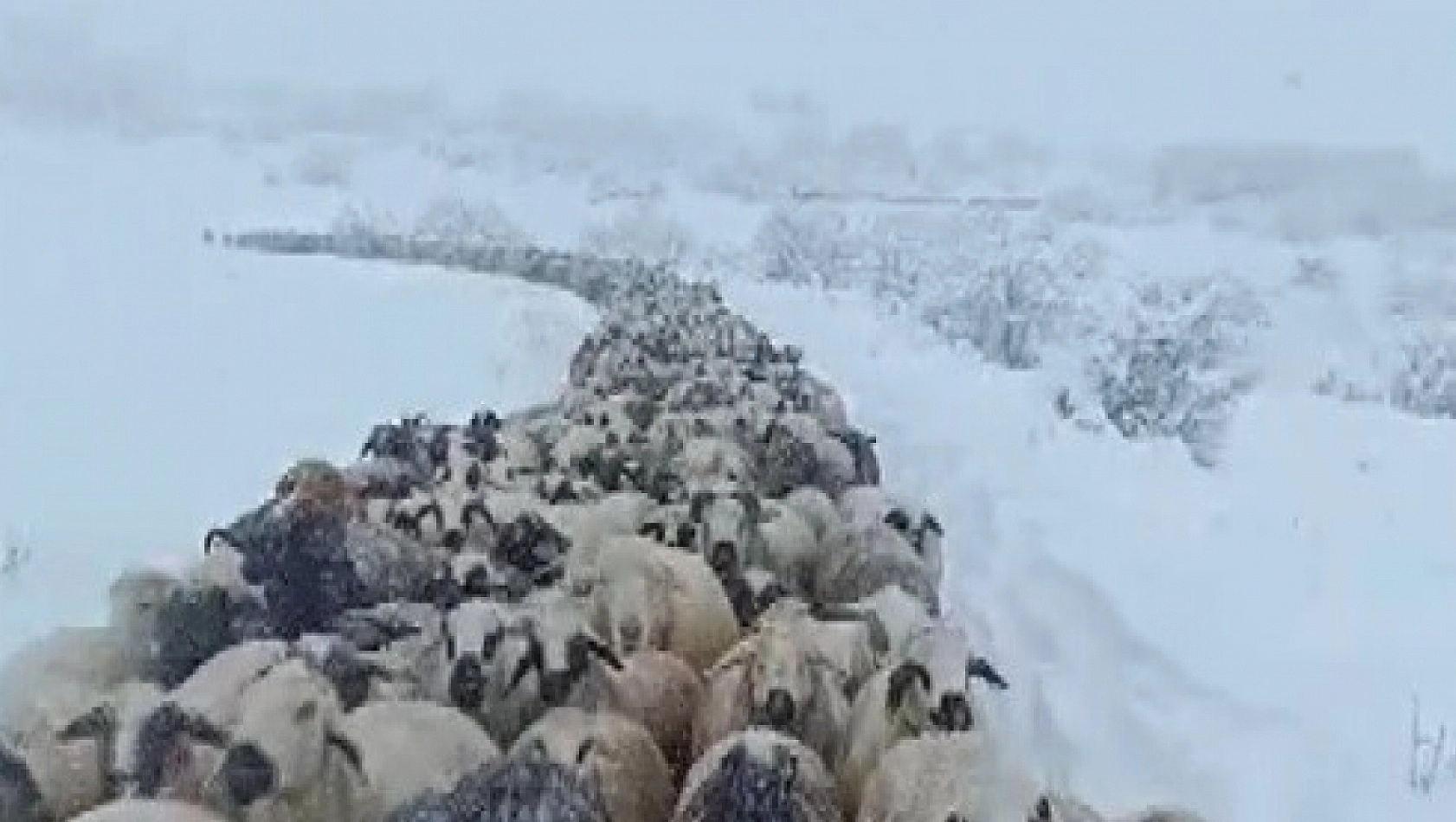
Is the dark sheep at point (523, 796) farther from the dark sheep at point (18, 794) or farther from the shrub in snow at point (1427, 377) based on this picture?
the shrub in snow at point (1427, 377)

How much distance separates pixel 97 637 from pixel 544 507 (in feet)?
4.62

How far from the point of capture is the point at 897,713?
13.2ft

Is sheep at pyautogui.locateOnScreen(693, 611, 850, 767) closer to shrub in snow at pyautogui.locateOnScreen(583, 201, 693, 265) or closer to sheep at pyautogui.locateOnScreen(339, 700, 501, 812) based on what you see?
sheep at pyautogui.locateOnScreen(339, 700, 501, 812)

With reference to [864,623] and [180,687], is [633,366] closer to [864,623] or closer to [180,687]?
[864,623]

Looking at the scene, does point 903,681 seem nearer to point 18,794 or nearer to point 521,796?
point 521,796

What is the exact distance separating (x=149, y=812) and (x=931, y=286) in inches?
692

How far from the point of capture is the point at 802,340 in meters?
15.4

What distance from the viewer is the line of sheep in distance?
3510mm

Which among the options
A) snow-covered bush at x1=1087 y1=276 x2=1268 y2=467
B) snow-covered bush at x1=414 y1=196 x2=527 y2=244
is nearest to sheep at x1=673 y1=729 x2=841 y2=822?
snow-covered bush at x1=1087 y1=276 x2=1268 y2=467

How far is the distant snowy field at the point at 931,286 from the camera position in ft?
25.8

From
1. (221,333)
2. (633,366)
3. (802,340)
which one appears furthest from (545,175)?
(633,366)

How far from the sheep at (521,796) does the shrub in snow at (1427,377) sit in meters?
12.9

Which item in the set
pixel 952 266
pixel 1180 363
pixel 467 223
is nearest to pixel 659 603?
pixel 1180 363

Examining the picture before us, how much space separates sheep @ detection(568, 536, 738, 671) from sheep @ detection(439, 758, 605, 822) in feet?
3.51
